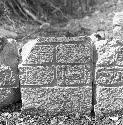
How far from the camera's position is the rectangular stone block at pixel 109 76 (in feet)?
8.77

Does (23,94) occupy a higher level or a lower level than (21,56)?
lower

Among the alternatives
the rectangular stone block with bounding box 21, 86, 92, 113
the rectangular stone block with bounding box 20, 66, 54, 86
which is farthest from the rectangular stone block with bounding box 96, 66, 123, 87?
the rectangular stone block with bounding box 20, 66, 54, 86

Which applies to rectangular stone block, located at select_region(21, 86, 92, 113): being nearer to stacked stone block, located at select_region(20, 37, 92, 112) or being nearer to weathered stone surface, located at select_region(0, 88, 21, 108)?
stacked stone block, located at select_region(20, 37, 92, 112)

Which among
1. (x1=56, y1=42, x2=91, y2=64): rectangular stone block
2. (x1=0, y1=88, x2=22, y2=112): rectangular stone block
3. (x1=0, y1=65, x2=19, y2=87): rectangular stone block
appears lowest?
(x1=0, y1=88, x2=22, y2=112): rectangular stone block

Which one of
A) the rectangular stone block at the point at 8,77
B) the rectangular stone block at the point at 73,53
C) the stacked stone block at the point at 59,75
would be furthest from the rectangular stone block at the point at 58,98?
the rectangular stone block at the point at 73,53

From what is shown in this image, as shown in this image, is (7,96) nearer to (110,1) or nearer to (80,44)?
(80,44)

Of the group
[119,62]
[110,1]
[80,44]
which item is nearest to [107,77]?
[119,62]

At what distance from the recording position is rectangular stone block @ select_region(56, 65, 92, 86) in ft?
8.81

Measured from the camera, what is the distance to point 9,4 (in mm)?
5410

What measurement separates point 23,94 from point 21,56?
1.03 ft

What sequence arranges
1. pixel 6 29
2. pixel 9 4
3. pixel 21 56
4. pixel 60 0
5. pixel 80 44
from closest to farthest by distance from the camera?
pixel 80 44 → pixel 21 56 → pixel 6 29 → pixel 9 4 → pixel 60 0

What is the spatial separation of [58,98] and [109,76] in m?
0.45

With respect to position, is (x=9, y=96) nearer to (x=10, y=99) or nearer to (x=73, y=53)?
(x=10, y=99)

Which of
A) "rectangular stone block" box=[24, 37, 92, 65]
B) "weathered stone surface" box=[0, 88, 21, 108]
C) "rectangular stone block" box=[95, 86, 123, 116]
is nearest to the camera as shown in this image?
"rectangular stone block" box=[24, 37, 92, 65]
